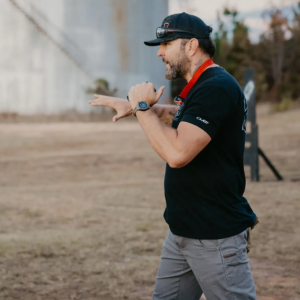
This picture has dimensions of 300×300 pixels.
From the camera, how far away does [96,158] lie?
1382 centimetres

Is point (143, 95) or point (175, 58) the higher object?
point (175, 58)

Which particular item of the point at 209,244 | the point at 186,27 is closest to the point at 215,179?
the point at 209,244

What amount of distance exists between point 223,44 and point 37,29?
1681cm

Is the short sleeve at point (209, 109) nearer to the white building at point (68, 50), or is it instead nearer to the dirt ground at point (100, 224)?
the dirt ground at point (100, 224)

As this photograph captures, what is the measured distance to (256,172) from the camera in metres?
10.4

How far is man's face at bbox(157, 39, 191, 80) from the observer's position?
266 cm

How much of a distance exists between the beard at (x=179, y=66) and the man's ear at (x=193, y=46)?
0.04 meters

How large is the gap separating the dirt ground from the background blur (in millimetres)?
21

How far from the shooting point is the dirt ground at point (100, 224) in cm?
498

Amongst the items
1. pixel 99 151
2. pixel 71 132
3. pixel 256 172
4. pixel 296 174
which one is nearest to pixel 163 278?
pixel 256 172

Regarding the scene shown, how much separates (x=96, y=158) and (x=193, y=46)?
37.1ft

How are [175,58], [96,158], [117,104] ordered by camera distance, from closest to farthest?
1. [175,58]
2. [117,104]
3. [96,158]

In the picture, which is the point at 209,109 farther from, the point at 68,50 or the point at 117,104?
the point at 68,50

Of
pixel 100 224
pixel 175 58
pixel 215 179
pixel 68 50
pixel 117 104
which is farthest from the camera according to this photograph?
pixel 68 50
